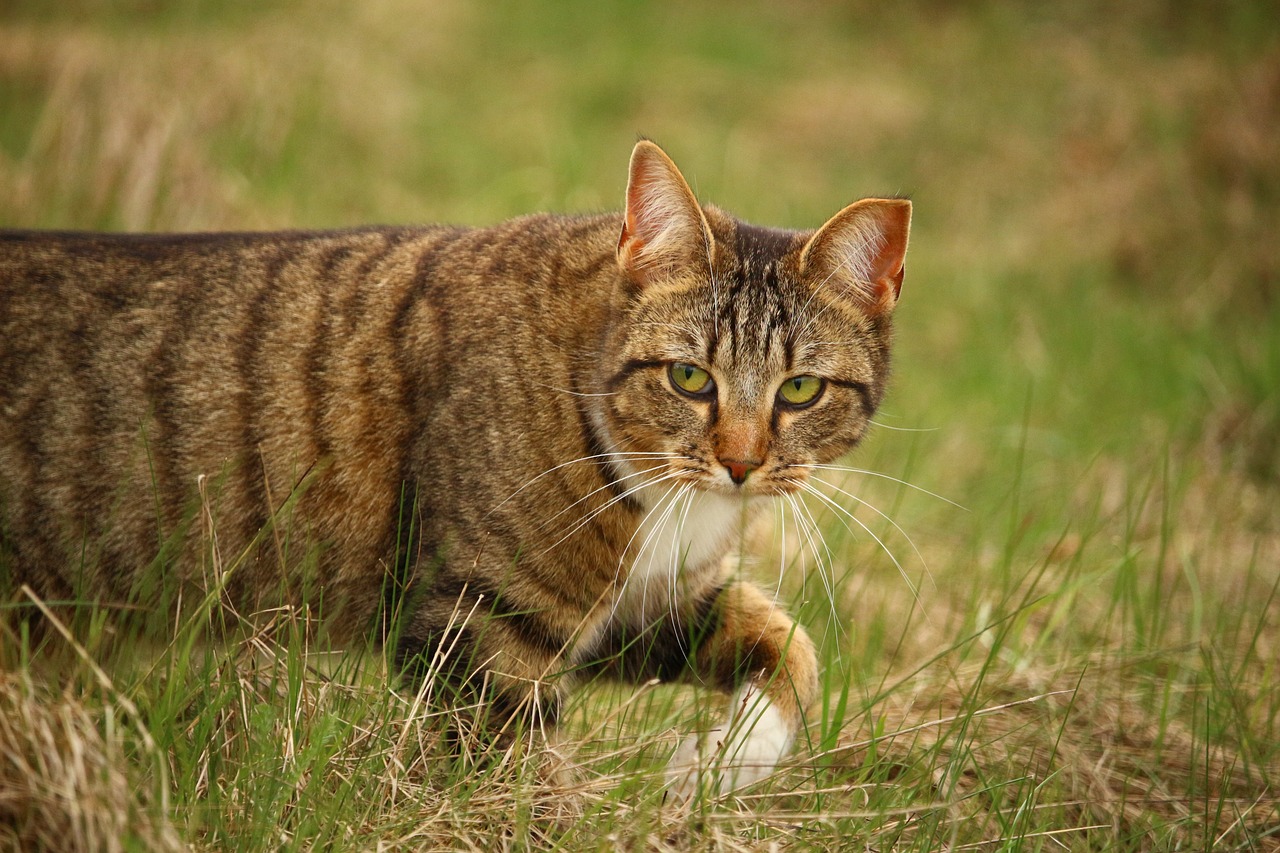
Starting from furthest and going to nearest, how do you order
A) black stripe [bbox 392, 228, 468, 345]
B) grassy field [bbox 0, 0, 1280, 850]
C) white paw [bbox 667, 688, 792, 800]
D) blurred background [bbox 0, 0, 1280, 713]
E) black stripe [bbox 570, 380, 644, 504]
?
blurred background [bbox 0, 0, 1280, 713] < black stripe [bbox 392, 228, 468, 345] < black stripe [bbox 570, 380, 644, 504] < white paw [bbox 667, 688, 792, 800] < grassy field [bbox 0, 0, 1280, 850]

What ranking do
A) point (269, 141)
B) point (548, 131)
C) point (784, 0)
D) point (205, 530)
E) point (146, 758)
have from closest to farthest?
point (146, 758), point (205, 530), point (269, 141), point (548, 131), point (784, 0)

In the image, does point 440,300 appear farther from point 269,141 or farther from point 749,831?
point 269,141

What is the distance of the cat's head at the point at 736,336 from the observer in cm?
252

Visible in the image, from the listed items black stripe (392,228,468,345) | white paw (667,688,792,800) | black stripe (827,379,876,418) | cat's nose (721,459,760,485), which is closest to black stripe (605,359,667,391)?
cat's nose (721,459,760,485)

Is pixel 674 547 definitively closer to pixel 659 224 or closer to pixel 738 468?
pixel 738 468

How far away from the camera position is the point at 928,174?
8.14 metres

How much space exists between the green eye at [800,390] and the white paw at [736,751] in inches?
25.2

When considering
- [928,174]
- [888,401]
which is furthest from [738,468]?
[928,174]

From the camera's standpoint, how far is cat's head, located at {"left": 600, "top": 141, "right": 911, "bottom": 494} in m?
2.52

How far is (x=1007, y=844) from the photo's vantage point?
2.25 metres

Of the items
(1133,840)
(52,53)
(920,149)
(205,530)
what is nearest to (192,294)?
(205,530)

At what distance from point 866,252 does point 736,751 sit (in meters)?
1.12

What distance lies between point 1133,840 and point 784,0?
9.91 metres

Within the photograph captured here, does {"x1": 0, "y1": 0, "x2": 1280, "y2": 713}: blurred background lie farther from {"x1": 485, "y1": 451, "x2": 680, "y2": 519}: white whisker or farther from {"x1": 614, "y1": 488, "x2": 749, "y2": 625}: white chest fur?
{"x1": 485, "y1": 451, "x2": 680, "y2": 519}: white whisker
